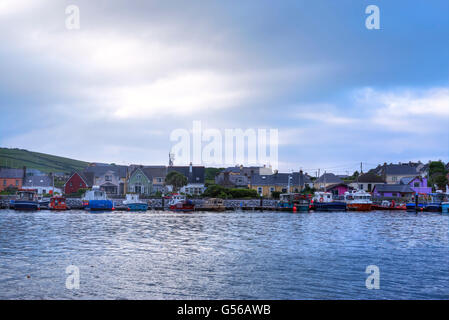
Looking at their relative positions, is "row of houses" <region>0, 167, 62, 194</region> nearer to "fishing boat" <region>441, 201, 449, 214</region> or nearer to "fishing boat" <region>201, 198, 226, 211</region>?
"fishing boat" <region>201, 198, 226, 211</region>

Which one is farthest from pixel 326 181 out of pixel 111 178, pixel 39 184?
pixel 39 184

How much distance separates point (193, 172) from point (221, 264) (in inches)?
3985

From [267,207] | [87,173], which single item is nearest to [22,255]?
[267,207]

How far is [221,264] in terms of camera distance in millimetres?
28844

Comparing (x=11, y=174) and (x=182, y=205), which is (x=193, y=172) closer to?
(x=182, y=205)

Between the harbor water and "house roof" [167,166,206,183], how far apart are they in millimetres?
80188

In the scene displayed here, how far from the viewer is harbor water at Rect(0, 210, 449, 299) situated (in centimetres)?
2158

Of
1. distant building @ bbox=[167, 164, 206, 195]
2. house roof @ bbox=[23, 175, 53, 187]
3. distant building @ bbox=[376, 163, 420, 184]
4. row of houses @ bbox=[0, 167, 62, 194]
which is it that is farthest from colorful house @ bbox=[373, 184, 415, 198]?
house roof @ bbox=[23, 175, 53, 187]

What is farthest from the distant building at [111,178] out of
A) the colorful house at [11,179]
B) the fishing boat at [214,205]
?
the fishing boat at [214,205]

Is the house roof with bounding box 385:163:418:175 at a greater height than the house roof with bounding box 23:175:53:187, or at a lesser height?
greater

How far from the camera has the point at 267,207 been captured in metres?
97.2

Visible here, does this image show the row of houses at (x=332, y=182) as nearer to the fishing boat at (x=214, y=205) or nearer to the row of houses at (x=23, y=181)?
the fishing boat at (x=214, y=205)

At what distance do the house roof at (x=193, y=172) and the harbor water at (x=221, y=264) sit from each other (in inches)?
3157
